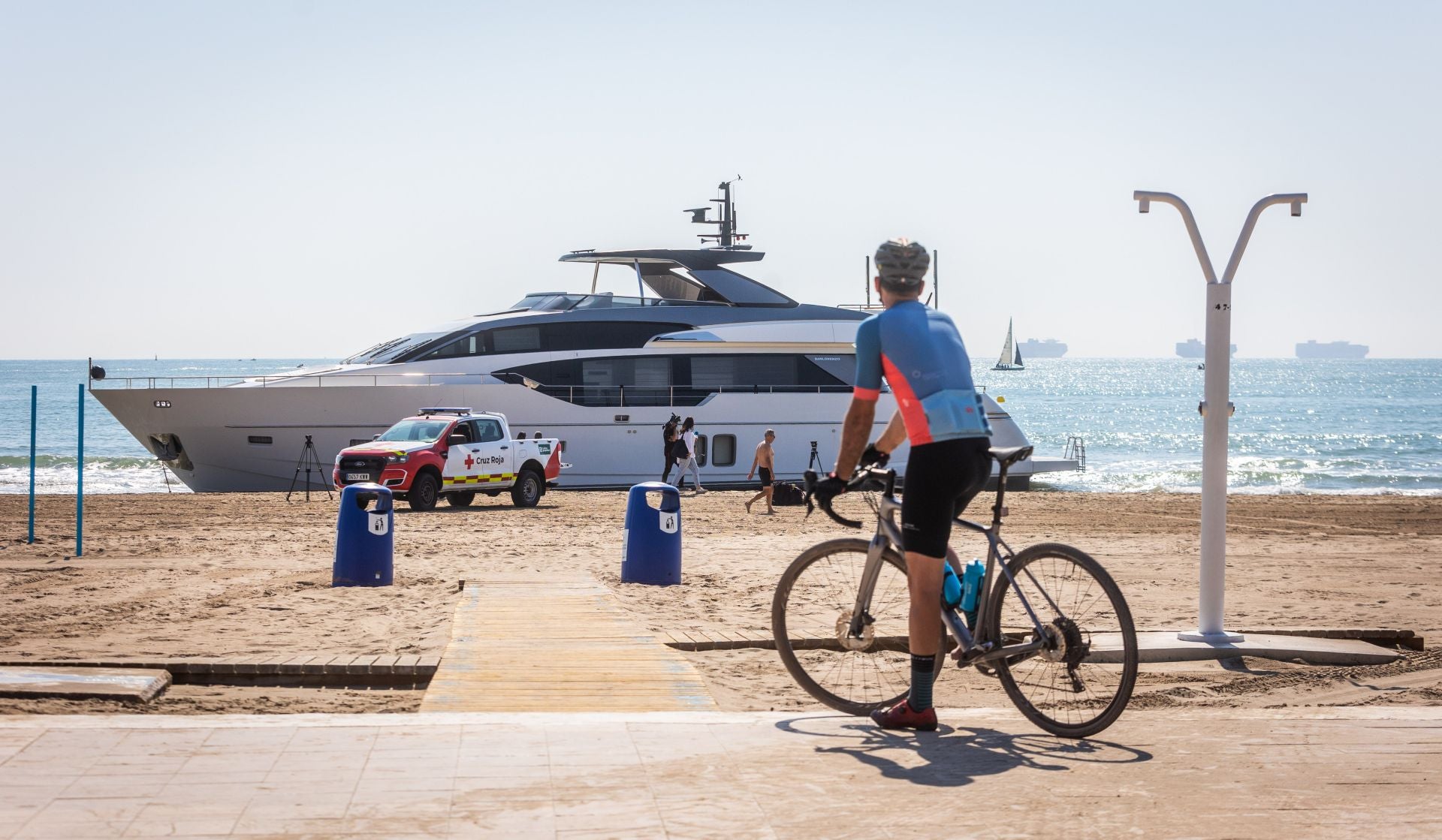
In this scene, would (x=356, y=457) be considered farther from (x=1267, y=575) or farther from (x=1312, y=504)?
(x=1312, y=504)

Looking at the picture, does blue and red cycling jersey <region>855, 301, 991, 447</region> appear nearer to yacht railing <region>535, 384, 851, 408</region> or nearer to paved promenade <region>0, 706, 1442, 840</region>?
paved promenade <region>0, 706, 1442, 840</region>

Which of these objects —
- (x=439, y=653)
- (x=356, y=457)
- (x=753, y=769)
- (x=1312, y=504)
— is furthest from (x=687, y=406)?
(x=753, y=769)

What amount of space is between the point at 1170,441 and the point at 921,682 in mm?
62876

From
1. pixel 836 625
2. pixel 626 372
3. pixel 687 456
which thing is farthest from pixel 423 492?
pixel 836 625

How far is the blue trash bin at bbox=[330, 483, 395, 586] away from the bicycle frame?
529 centimetres

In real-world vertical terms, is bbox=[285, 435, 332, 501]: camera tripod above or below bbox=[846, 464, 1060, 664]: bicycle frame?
below

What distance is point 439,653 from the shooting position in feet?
Result: 19.7

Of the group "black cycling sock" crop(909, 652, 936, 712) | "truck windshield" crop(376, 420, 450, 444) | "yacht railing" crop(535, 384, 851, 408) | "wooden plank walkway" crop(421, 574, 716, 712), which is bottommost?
"wooden plank walkway" crop(421, 574, 716, 712)

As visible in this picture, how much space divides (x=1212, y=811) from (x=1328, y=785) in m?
0.46

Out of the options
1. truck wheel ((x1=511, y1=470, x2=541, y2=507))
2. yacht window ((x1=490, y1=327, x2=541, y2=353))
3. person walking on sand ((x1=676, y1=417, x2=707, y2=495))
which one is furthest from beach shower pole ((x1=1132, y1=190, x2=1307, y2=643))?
yacht window ((x1=490, y1=327, x2=541, y2=353))

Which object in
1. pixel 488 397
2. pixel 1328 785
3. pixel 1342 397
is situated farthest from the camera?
pixel 1342 397

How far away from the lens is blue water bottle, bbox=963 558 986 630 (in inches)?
173

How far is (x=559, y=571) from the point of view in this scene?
34.2 ft

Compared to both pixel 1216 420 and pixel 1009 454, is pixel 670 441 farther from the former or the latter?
pixel 1009 454
